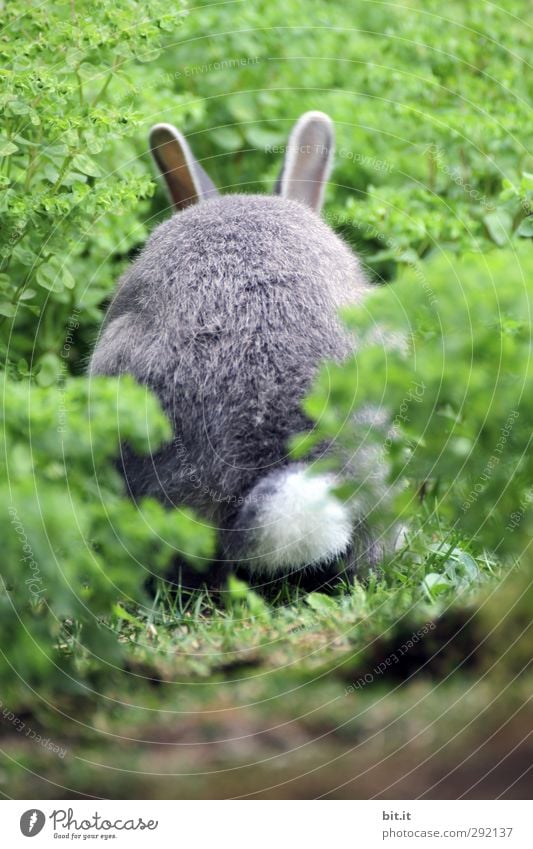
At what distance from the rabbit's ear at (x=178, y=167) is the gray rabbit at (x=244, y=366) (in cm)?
70

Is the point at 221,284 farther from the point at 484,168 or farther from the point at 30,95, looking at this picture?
the point at 484,168

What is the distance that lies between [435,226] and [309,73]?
1.78 m

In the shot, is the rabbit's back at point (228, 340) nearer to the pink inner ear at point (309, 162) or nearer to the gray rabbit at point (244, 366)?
the gray rabbit at point (244, 366)

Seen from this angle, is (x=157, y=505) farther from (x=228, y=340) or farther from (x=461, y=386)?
(x=461, y=386)

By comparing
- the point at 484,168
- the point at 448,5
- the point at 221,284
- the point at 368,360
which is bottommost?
the point at 368,360

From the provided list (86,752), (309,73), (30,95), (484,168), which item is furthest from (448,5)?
(86,752)

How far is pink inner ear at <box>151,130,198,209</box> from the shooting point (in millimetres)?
4711

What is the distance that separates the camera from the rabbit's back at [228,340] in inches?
138

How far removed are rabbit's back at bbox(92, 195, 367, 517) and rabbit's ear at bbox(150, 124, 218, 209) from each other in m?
0.77

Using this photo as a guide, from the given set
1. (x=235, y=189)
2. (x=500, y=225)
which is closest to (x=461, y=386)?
(x=500, y=225)

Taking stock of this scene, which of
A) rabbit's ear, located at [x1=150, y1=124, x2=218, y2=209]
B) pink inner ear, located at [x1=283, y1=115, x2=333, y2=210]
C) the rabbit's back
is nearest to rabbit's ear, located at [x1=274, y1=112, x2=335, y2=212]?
pink inner ear, located at [x1=283, y1=115, x2=333, y2=210]

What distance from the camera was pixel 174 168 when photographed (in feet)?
15.6

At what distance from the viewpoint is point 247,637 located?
327cm

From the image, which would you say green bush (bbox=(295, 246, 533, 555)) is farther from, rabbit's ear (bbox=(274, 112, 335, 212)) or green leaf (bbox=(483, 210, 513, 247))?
green leaf (bbox=(483, 210, 513, 247))
